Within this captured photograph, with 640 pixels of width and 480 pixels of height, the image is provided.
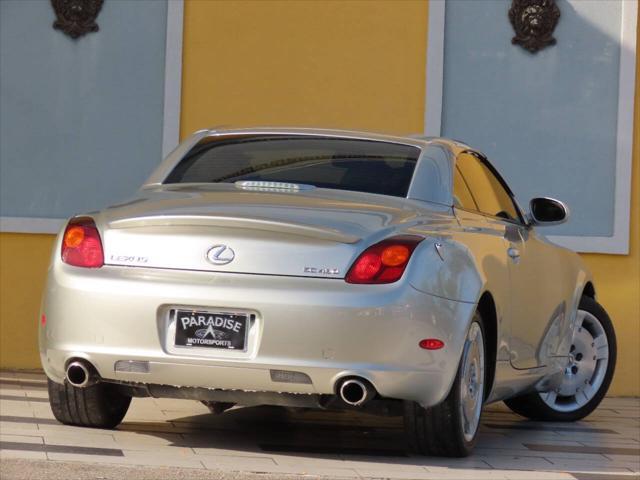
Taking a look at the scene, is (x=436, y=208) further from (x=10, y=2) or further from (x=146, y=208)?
(x=10, y=2)

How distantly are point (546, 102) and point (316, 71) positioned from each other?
1703 millimetres

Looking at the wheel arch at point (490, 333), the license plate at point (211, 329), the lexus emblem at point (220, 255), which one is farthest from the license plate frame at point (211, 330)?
the wheel arch at point (490, 333)

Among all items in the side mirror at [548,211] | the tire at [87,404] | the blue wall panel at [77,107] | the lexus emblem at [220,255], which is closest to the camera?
the lexus emblem at [220,255]

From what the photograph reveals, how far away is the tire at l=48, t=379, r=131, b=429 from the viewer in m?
6.64

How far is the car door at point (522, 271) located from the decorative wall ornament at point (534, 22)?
2.98m

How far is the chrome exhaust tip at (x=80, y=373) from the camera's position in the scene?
608 centimetres

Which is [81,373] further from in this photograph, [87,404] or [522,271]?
[522,271]

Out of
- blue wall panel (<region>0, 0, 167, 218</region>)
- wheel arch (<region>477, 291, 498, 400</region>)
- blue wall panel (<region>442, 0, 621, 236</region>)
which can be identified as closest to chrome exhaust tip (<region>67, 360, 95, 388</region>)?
wheel arch (<region>477, 291, 498, 400</region>)

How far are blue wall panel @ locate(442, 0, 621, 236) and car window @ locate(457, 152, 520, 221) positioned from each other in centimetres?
274

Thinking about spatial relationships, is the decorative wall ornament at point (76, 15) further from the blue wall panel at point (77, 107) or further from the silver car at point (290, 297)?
the silver car at point (290, 297)

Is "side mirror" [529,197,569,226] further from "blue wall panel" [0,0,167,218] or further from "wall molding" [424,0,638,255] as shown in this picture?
"blue wall panel" [0,0,167,218]

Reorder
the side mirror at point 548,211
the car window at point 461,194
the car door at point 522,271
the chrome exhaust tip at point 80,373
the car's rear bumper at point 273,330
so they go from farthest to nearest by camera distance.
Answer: the side mirror at point 548,211 → the car door at point 522,271 → the car window at point 461,194 → the chrome exhaust tip at point 80,373 → the car's rear bumper at point 273,330

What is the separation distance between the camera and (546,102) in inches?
424

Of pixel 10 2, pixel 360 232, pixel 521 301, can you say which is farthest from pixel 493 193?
pixel 10 2
